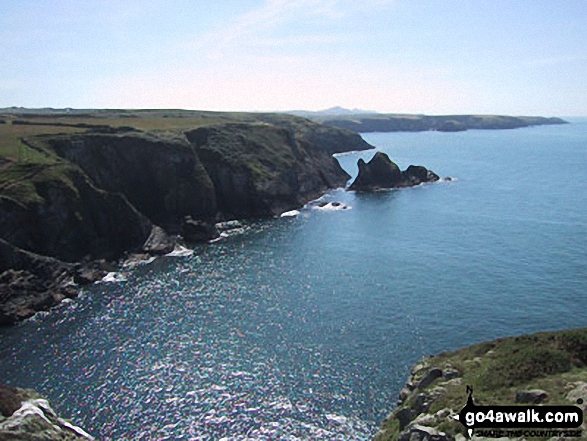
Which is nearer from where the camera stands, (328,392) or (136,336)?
(328,392)

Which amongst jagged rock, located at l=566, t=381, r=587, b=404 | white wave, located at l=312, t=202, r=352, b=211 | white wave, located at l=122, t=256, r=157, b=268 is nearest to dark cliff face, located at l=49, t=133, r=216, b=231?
white wave, located at l=122, t=256, r=157, b=268

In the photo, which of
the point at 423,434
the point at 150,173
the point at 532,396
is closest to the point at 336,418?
the point at 423,434

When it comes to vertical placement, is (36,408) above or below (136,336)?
above

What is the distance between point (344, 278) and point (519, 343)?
4795cm

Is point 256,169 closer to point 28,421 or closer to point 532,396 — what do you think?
point 28,421

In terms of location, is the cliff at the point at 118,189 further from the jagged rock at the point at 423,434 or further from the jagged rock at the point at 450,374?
the jagged rock at the point at 423,434

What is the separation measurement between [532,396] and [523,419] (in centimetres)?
285

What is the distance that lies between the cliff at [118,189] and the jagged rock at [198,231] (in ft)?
0.87

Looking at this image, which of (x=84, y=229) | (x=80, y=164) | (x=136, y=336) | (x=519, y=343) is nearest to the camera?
(x=519, y=343)

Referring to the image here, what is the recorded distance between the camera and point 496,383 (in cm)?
3812

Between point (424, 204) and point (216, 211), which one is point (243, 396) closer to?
point (216, 211)

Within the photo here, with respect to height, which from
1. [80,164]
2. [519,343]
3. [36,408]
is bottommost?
[36,408]

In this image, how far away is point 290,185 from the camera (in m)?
167

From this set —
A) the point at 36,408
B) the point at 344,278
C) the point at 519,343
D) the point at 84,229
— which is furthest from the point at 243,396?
the point at 84,229
